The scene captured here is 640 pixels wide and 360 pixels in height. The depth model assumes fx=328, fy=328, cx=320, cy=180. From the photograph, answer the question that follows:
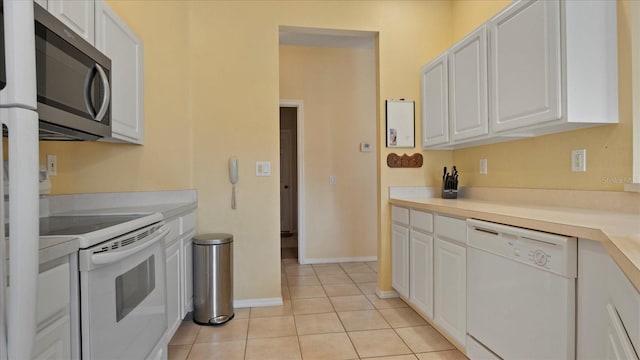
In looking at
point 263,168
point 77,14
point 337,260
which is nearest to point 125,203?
point 263,168

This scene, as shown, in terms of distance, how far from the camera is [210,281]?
2.48 m

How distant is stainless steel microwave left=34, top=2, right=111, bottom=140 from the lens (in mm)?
1128

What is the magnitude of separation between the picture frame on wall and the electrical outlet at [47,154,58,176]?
2.50 m

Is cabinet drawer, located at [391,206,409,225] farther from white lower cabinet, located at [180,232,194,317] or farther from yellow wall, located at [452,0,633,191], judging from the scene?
white lower cabinet, located at [180,232,194,317]

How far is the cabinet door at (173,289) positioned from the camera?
6.60 feet

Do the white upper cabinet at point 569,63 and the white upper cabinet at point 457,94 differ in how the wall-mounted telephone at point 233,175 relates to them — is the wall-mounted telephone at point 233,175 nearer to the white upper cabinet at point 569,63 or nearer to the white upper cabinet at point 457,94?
the white upper cabinet at point 457,94

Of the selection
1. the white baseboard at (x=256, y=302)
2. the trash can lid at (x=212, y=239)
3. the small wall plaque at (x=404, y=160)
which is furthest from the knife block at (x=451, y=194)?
the trash can lid at (x=212, y=239)

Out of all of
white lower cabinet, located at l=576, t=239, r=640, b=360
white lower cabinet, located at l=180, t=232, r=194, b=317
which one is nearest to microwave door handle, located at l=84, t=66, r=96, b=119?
white lower cabinet, located at l=180, t=232, r=194, b=317

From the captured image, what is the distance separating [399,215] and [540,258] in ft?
4.86

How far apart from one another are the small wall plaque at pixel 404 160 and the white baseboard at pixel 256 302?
157 centimetres

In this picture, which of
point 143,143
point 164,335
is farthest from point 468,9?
point 164,335

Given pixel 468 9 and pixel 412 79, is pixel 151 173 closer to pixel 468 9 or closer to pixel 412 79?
pixel 412 79

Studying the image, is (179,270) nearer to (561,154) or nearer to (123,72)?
(123,72)

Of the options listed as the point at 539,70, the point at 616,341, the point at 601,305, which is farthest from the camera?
the point at 539,70
